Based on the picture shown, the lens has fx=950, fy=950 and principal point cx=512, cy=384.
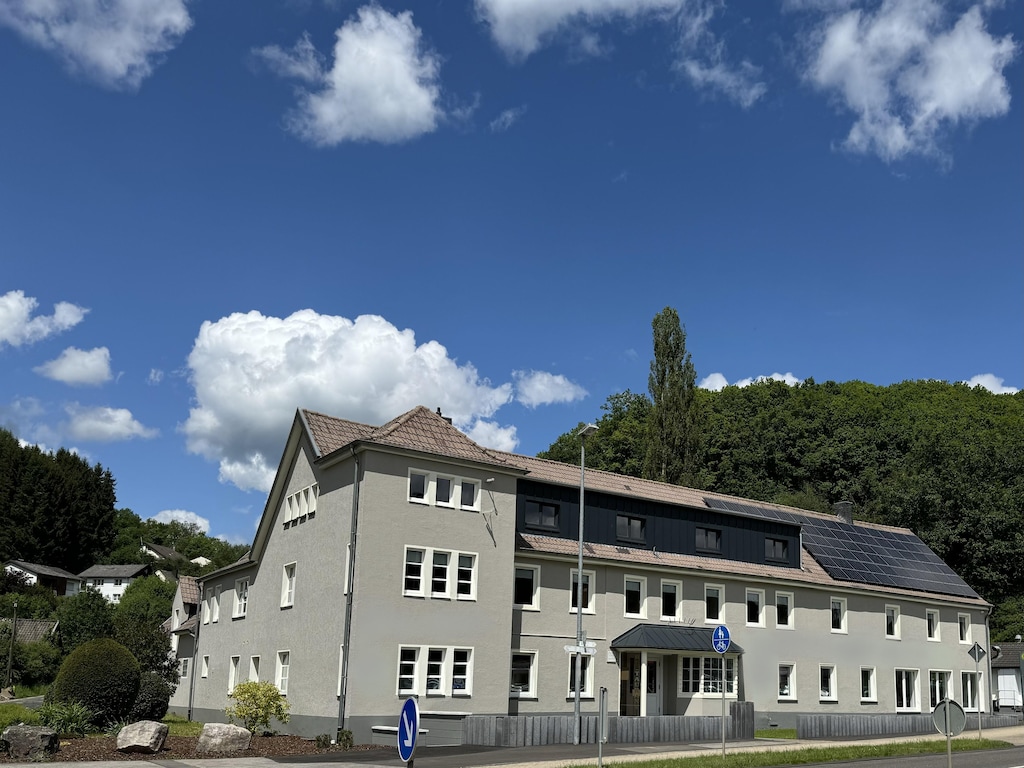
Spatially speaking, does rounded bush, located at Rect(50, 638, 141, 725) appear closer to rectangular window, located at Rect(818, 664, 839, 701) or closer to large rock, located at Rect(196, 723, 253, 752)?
large rock, located at Rect(196, 723, 253, 752)

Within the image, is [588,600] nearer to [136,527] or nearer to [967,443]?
[967,443]

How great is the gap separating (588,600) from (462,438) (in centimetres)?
767

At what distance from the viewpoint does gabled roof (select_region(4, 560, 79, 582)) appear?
92000 mm

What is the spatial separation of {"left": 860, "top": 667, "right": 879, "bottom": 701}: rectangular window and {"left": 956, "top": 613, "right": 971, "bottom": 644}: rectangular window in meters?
7.61

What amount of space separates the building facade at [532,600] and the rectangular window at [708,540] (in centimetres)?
11

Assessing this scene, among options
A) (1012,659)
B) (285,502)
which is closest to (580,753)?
(285,502)

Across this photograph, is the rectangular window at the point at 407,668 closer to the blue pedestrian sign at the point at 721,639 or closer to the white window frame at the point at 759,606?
the blue pedestrian sign at the point at 721,639

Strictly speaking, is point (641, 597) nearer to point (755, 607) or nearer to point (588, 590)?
point (588, 590)

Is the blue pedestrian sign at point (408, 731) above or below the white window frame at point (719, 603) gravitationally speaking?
below

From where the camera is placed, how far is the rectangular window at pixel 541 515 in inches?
1356

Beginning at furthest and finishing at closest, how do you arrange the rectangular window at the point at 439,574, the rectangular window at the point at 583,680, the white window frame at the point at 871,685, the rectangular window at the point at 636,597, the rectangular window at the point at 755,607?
the white window frame at the point at 871,685 → the rectangular window at the point at 755,607 → the rectangular window at the point at 636,597 → the rectangular window at the point at 583,680 → the rectangular window at the point at 439,574

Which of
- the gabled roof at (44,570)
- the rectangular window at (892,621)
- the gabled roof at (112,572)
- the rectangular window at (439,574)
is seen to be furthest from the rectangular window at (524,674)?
the gabled roof at (112,572)

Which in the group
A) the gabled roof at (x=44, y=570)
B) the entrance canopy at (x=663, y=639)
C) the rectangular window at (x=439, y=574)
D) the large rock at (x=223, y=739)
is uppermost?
the gabled roof at (x=44, y=570)

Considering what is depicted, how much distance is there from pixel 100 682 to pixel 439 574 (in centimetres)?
1028
